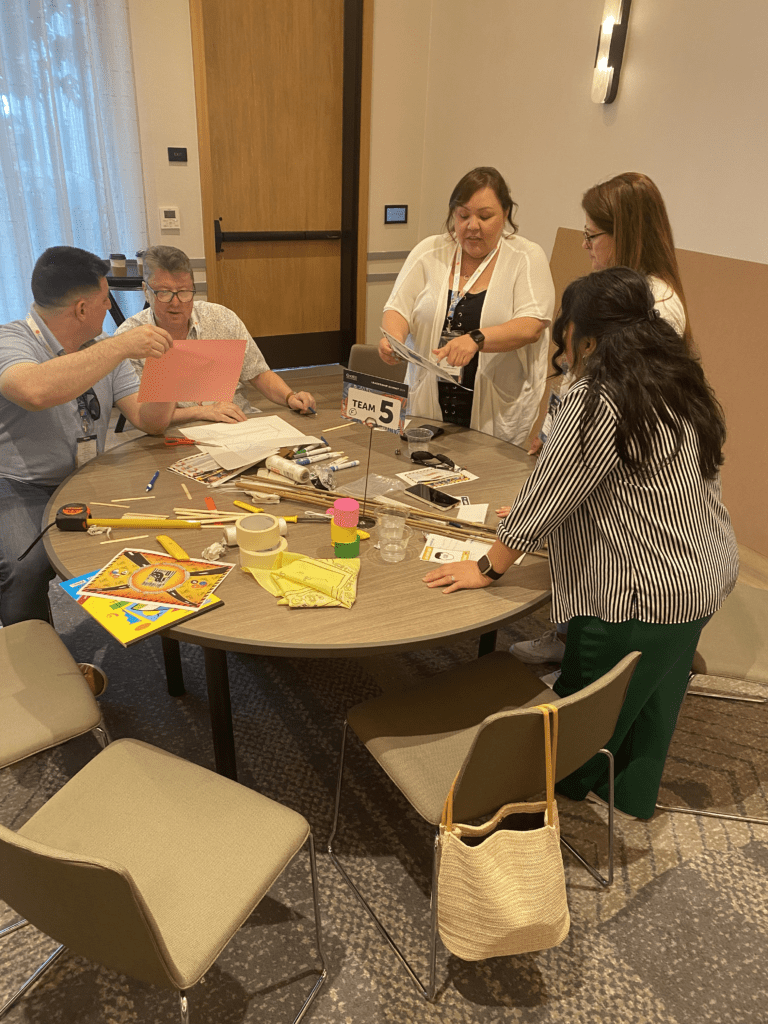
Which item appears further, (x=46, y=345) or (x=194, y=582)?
(x=46, y=345)

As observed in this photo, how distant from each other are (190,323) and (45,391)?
0.73 m

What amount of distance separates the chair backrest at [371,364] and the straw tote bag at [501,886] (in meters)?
2.20

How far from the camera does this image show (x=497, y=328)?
8.36 feet

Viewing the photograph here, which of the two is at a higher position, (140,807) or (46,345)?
(46,345)

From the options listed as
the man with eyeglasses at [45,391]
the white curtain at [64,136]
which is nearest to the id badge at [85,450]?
the man with eyeglasses at [45,391]

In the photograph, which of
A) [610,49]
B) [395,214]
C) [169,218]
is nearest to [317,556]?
[610,49]

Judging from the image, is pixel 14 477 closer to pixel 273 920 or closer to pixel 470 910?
pixel 273 920

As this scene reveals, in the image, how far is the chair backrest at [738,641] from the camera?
1881 millimetres

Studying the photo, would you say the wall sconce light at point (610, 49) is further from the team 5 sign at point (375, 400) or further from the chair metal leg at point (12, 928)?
the chair metal leg at point (12, 928)

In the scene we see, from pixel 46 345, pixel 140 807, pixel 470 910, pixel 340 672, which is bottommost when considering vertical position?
pixel 340 672

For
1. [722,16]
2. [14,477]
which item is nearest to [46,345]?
[14,477]

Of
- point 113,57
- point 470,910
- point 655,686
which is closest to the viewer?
point 470,910

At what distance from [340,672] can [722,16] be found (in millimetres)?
3243

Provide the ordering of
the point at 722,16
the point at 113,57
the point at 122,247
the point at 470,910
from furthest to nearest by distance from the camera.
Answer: the point at 122,247, the point at 113,57, the point at 722,16, the point at 470,910
